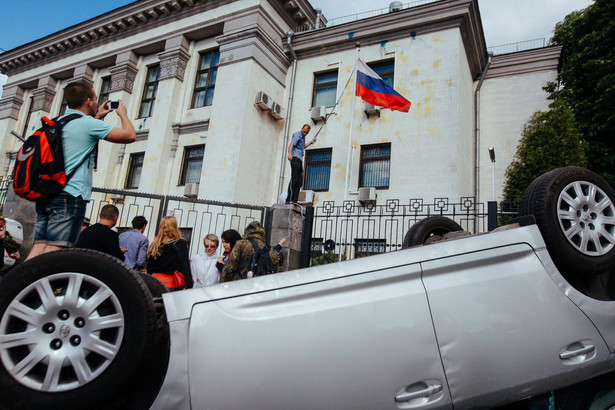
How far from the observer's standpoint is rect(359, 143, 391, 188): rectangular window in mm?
13977

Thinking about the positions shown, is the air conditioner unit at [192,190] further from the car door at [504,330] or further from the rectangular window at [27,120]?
the rectangular window at [27,120]

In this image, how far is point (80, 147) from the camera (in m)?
2.83

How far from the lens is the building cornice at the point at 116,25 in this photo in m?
17.3

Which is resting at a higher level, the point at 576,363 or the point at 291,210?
the point at 291,210

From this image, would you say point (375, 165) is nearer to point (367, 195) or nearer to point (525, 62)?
point (367, 195)

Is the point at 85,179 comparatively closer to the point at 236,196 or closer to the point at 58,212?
the point at 58,212

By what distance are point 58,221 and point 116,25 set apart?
67.0 ft

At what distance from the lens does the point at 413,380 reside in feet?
5.68

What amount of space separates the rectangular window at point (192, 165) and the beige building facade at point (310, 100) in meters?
0.06

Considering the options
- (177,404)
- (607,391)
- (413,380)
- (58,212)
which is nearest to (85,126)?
(58,212)

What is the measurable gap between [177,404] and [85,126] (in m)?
2.15

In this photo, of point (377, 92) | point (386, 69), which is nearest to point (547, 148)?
point (377, 92)

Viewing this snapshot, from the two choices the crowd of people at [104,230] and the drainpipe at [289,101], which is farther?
the drainpipe at [289,101]

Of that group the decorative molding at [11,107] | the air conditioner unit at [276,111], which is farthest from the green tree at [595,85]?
the decorative molding at [11,107]
